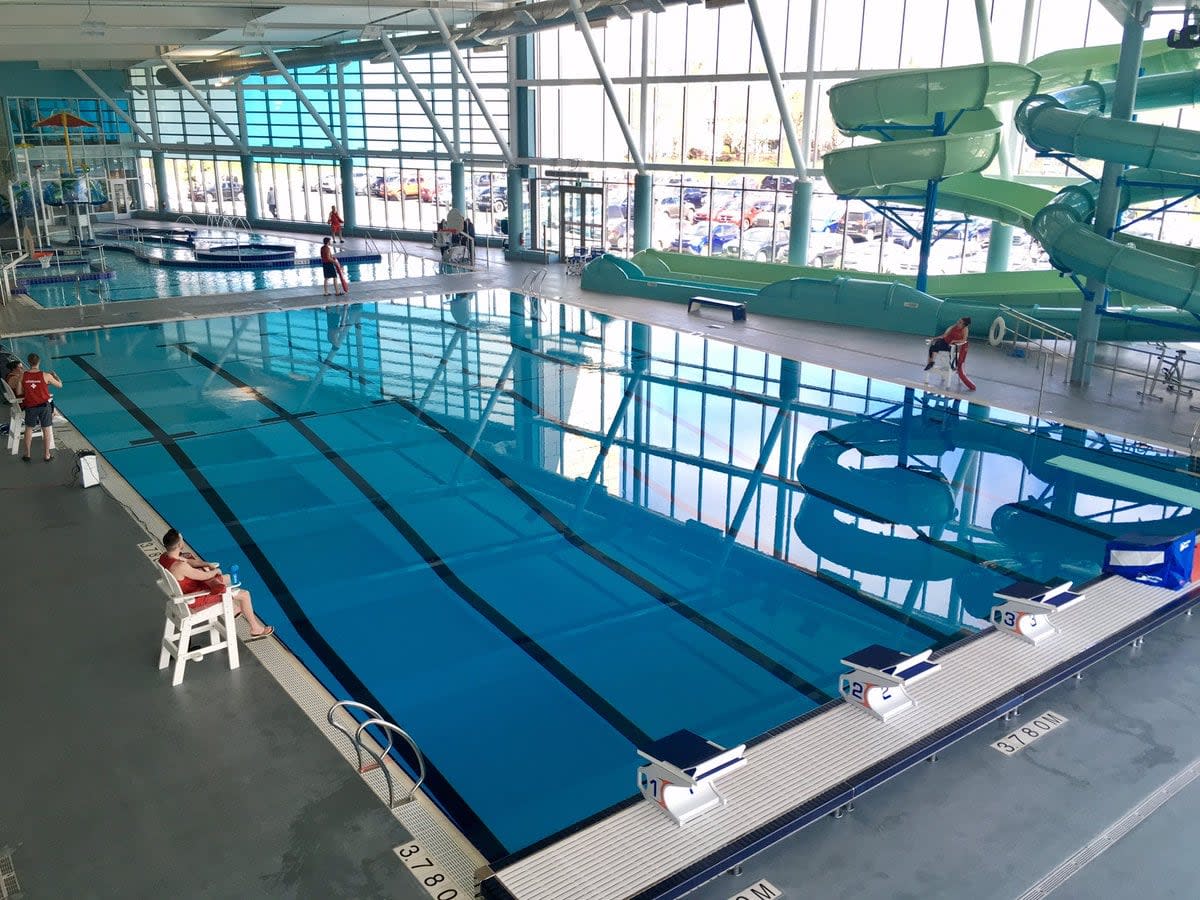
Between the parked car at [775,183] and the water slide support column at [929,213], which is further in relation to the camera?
the parked car at [775,183]

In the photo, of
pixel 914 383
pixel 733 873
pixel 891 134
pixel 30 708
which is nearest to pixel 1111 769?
pixel 733 873

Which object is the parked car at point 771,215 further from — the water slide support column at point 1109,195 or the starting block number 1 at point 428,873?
the starting block number 1 at point 428,873

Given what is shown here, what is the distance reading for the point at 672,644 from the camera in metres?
6.68

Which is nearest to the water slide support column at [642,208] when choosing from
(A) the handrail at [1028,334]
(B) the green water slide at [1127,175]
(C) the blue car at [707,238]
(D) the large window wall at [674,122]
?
(D) the large window wall at [674,122]

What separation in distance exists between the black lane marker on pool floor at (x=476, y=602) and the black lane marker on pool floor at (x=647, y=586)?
1096 millimetres

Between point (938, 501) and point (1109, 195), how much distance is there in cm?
544

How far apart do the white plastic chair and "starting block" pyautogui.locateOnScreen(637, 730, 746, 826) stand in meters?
2.75

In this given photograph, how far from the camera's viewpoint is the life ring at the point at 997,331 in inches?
568

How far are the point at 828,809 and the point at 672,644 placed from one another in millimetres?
2301

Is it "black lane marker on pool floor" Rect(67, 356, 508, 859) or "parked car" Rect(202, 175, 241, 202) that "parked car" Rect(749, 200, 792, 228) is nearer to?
"black lane marker on pool floor" Rect(67, 356, 508, 859)

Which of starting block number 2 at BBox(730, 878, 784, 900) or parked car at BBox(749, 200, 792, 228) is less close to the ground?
parked car at BBox(749, 200, 792, 228)

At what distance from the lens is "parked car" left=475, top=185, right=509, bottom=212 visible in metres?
29.2

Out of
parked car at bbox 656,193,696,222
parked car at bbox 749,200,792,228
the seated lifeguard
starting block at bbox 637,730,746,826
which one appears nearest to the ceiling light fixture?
starting block at bbox 637,730,746,826

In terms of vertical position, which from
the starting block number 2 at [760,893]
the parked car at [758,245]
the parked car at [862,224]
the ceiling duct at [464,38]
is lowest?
the starting block number 2 at [760,893]
